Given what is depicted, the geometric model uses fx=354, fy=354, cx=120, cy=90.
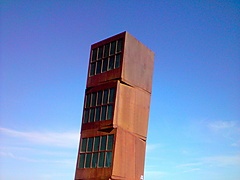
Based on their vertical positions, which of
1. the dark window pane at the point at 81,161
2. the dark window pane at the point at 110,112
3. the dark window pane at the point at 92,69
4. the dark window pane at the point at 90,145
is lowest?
the dark window pane at the point at 81,161

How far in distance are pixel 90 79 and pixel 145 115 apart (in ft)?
10.2

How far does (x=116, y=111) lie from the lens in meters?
14.8

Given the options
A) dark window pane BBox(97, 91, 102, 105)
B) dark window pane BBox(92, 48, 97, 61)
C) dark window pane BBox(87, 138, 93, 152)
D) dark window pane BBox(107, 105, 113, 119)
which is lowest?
dark window pane BBox(87, 138, 93, 152)

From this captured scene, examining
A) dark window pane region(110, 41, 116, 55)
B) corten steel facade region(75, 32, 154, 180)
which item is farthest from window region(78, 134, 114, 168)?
dark window pane region(110, 41, 116, 55)

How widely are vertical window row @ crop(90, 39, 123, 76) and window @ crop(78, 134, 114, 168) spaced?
3.18 meters

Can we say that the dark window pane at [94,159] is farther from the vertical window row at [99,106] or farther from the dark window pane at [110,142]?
the vertical window row at [99,106]

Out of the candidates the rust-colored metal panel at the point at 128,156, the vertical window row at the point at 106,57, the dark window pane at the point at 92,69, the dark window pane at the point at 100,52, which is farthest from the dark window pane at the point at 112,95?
the dark window pane at the point at 100,52

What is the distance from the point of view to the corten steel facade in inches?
581

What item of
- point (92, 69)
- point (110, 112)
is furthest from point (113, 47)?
point (110, 112)

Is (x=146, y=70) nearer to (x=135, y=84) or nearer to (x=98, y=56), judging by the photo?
(x=135, y=84)

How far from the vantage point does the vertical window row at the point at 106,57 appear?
15781 mm

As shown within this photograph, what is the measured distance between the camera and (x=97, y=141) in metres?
15.4

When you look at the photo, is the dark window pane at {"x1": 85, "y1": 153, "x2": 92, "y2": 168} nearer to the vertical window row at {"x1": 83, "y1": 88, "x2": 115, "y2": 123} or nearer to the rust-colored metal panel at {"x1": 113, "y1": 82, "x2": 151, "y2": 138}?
the vertical window row at {"x1": 83, "y1": 88, "x2": 115, "y2": 123}

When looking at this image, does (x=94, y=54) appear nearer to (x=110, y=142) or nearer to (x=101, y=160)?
(x=110, y=142)
